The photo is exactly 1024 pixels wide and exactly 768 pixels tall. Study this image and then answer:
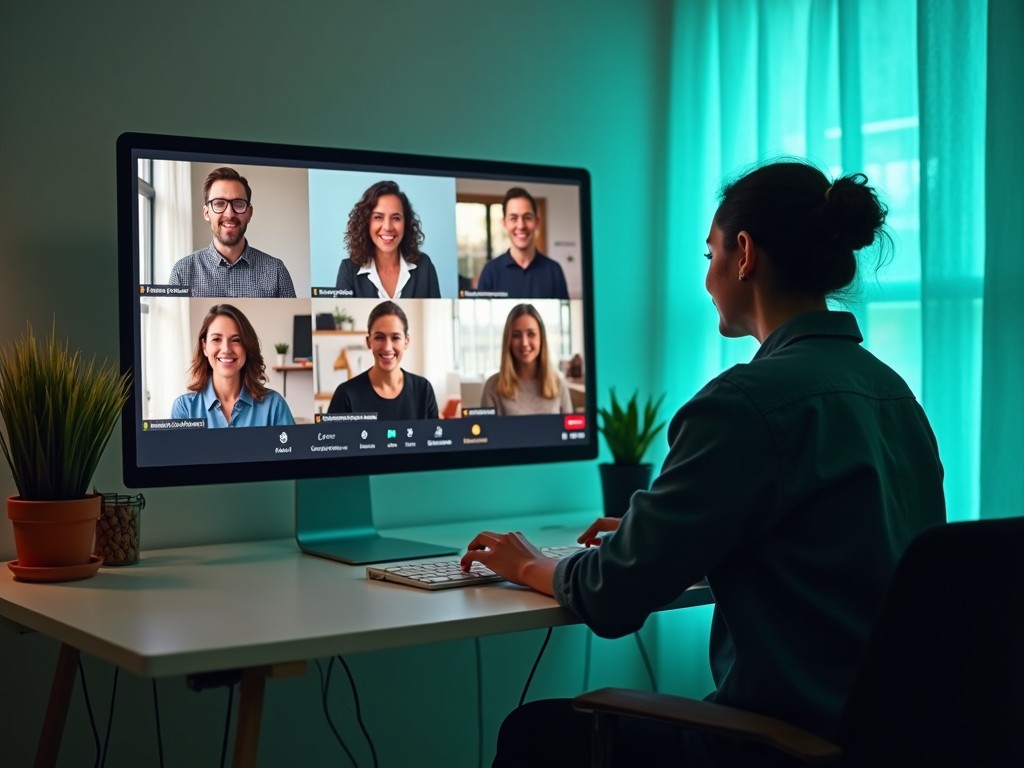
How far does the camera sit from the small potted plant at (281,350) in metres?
1.87

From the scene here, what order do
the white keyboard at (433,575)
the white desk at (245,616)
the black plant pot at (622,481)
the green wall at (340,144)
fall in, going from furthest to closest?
1. the black plant pot at (622,481)
2. the green wall at (340,144)
3. the white keyboard at (433,575)
4. the white desk at (245,616)

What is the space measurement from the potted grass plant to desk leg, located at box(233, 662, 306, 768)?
0.49 m

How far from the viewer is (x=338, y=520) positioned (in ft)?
→ 6.69

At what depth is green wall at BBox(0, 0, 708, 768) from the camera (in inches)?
80.1

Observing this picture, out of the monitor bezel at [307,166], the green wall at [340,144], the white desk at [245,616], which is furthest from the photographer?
the green wall at [340,144]

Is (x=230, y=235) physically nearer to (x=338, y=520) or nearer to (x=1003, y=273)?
(x=338, y=520)

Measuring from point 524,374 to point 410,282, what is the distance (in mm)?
280

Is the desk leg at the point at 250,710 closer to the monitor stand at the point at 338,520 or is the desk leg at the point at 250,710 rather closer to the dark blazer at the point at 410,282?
the monitor stand at the point at 338,520

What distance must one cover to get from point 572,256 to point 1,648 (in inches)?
48.7

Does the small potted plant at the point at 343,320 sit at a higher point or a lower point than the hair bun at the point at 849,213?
lower

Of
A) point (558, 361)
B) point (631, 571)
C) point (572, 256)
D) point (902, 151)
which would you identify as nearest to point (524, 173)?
point (572, 256)

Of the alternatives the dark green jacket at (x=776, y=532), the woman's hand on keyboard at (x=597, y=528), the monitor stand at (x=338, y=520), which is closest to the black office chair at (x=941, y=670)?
the dark green jacket at (x=776, y=532)

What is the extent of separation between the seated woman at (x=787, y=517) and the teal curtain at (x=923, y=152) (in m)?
0.74

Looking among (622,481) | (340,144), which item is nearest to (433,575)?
(622,481)
